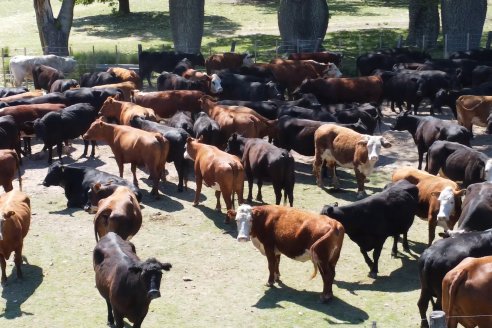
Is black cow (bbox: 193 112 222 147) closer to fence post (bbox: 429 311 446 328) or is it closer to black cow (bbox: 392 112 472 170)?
black cow (bbox: 392 112 472 170)

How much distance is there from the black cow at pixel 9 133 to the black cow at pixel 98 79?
6.02 meters

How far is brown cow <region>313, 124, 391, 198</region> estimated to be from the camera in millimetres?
15055

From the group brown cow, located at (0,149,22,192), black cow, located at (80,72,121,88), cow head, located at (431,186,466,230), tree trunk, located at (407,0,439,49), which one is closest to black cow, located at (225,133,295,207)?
cow head, located at (431,186,466,230)

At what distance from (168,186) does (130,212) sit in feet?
14.1

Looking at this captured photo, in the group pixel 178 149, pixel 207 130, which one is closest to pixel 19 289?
pixel 178 149

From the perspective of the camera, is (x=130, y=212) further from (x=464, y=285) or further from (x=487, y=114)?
(x=487, y=114)

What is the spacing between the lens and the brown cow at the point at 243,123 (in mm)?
17281

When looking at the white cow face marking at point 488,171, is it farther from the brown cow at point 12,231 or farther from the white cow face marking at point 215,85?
the white cow face marking at point 215,85

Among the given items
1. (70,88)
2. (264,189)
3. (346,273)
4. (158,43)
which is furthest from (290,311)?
(158,43)

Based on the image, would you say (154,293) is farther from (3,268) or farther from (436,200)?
(436,200)

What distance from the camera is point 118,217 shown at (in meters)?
11.6

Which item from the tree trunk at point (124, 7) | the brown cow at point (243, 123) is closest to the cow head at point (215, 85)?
the brown cow at point (243, 123)

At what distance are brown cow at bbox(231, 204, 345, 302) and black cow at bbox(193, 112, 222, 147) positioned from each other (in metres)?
5.38

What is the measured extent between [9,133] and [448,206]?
30.0 feet
